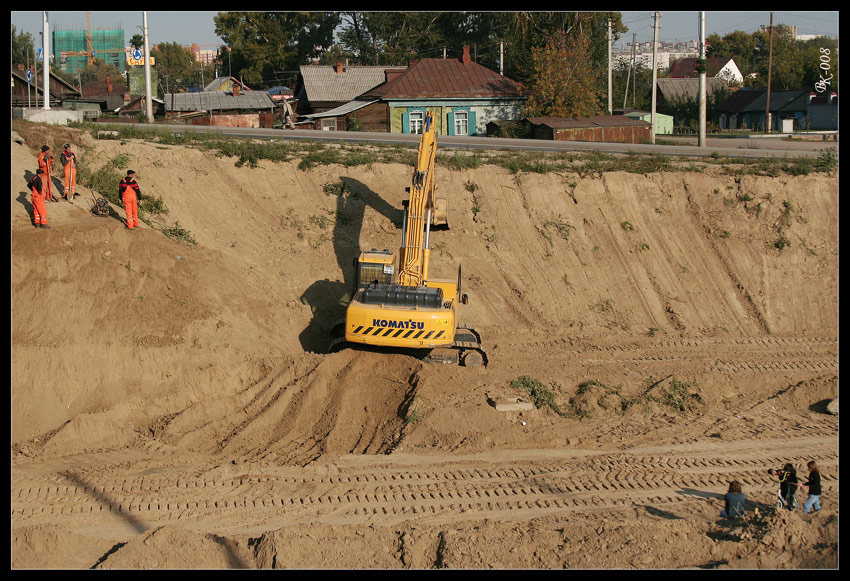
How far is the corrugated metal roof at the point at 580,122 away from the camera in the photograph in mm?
41125

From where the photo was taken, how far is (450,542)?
1100cm

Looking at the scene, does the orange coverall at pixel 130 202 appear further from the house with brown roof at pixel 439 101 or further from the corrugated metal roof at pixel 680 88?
the corrugated metal roof at pixel 680 88

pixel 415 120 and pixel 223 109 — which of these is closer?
pixel 415 120

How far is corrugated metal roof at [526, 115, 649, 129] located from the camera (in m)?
41.1

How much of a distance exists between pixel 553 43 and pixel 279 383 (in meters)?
36.1

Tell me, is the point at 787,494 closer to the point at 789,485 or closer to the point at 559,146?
the point at 789,485

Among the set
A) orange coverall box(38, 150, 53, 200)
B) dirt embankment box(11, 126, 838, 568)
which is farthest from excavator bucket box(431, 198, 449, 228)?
orange coverall box(38, 150, 53, 200)

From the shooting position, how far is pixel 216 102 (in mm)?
48750

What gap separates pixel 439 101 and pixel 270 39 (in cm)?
2710

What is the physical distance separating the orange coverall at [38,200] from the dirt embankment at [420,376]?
0.47 m

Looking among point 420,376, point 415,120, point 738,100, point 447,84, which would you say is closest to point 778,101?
point 738,100

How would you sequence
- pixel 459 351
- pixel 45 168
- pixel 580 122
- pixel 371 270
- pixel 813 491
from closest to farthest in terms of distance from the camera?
pixel 813 491 → pixel 459 351 → pixel 371 270 → pixel 45 168 → pixel 580 122

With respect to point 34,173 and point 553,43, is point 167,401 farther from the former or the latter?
point 553,43

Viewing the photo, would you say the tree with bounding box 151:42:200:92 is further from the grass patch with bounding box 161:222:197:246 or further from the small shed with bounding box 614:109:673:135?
the grass patch with bounding box 161:222:197:246
